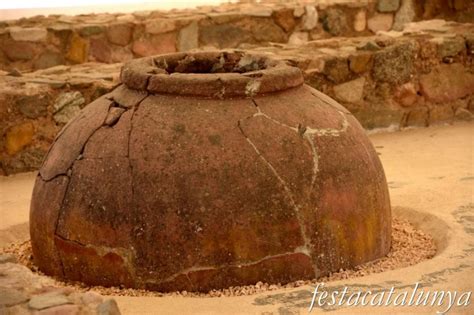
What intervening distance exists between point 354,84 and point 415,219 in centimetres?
221

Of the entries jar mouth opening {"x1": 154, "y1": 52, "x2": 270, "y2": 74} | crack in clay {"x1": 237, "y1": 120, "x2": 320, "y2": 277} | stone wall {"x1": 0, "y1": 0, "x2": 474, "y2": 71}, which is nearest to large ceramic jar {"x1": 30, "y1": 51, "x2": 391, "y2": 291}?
crack in clay {"x1": 237, "y1": 120, "x2": 320, "y2": 277}

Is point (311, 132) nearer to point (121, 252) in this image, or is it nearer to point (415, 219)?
point (121, 252)

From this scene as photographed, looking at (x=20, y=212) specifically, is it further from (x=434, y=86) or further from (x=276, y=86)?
(x=434, y=86)

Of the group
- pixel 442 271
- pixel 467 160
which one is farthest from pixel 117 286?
pixel 467 160

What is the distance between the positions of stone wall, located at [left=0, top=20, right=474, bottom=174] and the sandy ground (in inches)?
6.2

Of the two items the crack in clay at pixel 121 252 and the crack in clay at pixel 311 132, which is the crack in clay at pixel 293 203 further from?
the crack in clay at pixel 121 252

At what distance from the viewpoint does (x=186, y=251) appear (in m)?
3.96

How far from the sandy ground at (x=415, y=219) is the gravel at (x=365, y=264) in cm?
8

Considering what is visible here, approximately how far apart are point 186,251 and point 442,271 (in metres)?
1.04

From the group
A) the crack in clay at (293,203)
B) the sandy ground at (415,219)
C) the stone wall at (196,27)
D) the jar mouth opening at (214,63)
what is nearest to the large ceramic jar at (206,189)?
the crack in clay at (293,203)

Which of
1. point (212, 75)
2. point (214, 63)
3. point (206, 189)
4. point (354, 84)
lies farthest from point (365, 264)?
point (354, 84)

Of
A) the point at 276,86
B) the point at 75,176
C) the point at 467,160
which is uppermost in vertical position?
the point at 276,86

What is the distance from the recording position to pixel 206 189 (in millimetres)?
3979

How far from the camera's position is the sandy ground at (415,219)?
146 inches
